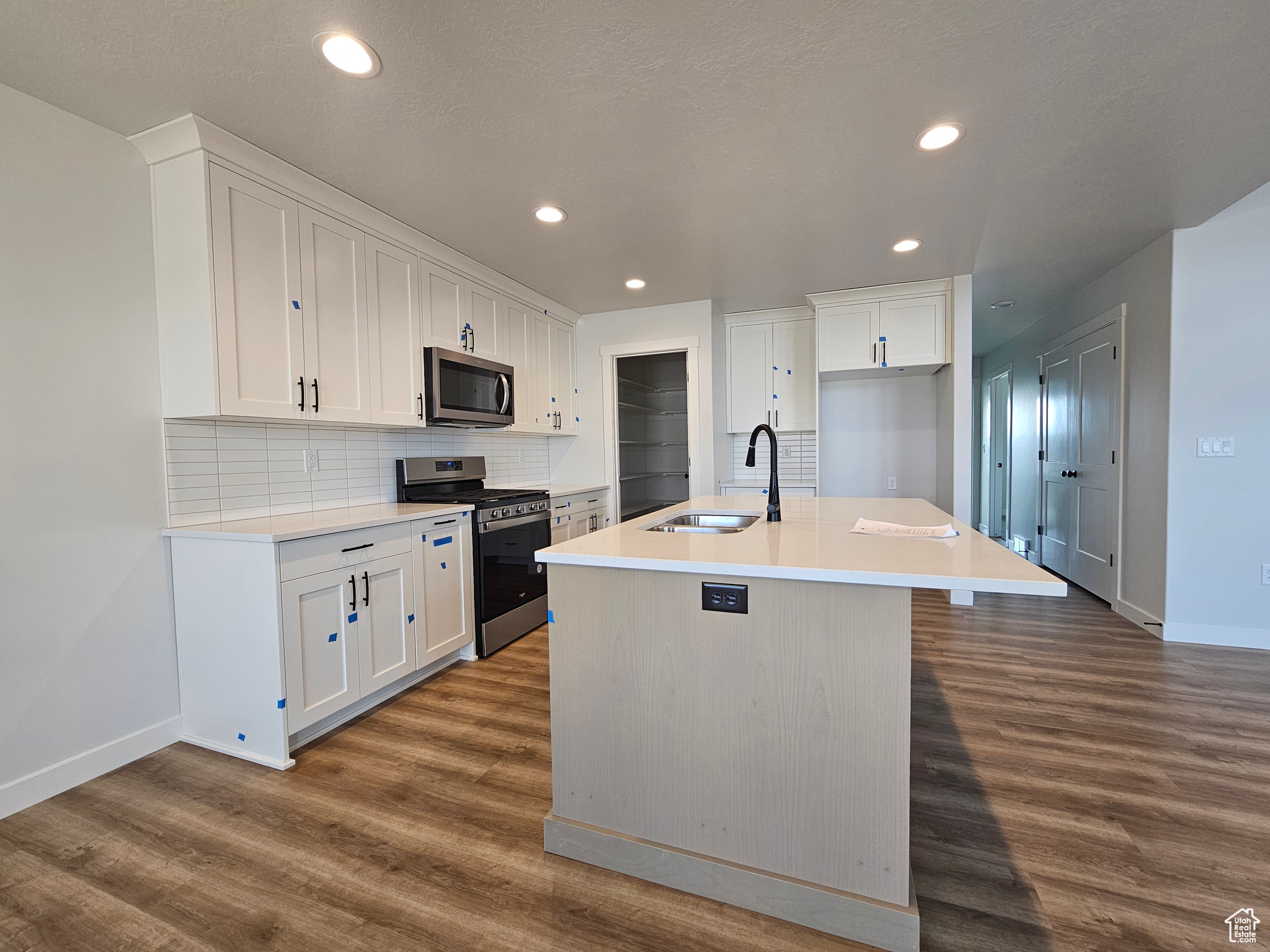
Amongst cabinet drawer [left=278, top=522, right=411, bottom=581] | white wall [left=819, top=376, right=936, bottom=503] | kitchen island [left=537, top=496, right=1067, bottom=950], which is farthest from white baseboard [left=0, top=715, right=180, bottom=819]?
white wall [left=819, top=376, right=936, bottom=503]

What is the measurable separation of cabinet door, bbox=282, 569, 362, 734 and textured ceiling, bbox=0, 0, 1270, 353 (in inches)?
69.3

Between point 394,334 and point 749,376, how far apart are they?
119 inches

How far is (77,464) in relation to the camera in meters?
2.00

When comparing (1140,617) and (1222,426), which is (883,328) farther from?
(1140,617)

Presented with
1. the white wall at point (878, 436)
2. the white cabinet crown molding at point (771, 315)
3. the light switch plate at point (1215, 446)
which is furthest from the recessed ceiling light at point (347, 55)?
the light switch plate at point (1215, 446)

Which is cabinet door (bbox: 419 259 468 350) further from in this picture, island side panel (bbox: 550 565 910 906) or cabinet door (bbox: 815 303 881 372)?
cabinet door (bbox: 815 303 881 372)

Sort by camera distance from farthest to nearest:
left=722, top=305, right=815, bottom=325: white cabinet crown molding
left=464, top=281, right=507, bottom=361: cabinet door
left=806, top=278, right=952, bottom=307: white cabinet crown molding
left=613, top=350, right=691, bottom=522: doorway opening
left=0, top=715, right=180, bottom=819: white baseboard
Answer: left=613, top=350, right=691, bottom=522: doorway opening → left=722, top=305, right=815, bottom=325: white cabinet crown molding → left=806, top=278, right=952, bottom=307: white cabinet crown molding → left=464, top=281, right=507, bottom=361: cabinet door → left=0, top=715, right=180, bottom=819: white baseboard

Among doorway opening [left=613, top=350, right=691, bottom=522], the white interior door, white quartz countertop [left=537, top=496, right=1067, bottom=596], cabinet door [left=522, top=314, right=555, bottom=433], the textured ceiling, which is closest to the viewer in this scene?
white quartz countertop [left=537, top=496, right=1067, bottom=596]

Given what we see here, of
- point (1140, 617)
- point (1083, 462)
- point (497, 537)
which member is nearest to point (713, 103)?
point (497, 537)

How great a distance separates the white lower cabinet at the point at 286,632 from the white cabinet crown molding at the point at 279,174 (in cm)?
149

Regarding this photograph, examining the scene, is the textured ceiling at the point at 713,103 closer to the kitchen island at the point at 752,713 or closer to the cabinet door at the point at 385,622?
the kitchen island at the point at 752,713

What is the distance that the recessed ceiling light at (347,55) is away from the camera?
5.31ft

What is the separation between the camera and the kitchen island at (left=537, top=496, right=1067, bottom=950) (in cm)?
127

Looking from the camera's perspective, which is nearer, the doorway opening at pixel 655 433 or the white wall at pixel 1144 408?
the white wall at pixel 1144 408
